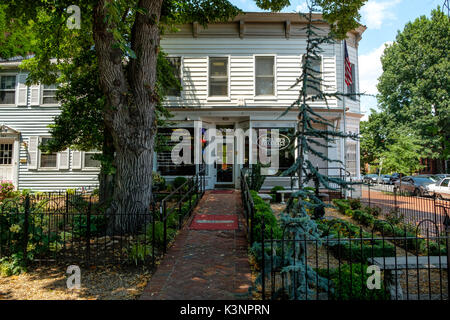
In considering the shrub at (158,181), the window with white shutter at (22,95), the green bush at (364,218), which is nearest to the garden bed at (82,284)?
the shrub at (158,181)

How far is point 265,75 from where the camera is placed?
14227 mm

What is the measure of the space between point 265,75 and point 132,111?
9.16 meters

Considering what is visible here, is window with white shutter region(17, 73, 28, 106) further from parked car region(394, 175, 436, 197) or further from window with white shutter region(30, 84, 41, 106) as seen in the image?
parked car region(394, 175, 436, 197)

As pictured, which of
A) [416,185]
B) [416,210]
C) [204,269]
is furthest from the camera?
[416,185]

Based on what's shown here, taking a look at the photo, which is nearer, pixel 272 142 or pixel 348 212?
pixel 348 212

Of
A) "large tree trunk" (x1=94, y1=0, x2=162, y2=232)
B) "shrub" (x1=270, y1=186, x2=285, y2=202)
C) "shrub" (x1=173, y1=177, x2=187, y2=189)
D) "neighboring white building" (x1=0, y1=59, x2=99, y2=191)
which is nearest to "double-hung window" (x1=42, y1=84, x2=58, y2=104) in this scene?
"neighboring white building" (x1=0, y1=59, x2=99, y2=191)

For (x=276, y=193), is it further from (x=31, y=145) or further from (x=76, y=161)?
(x=31, y=145)

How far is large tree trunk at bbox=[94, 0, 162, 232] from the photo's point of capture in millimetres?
6523

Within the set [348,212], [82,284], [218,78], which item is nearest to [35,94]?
[218,78]

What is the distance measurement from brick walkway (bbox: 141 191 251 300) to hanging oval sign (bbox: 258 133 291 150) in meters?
6.92

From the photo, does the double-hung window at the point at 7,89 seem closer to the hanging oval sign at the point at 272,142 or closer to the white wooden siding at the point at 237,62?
the white wooden siding at the point at 237,62
